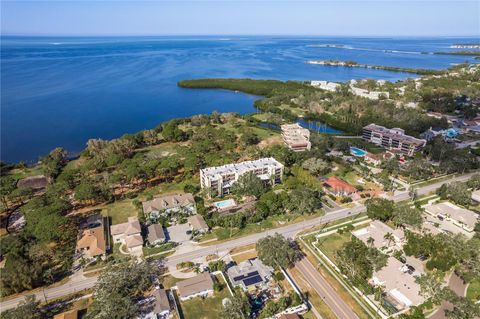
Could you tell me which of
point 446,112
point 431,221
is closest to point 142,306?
point 431,221

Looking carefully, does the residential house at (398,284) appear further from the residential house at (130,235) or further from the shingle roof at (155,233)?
the residential house at (130,235)

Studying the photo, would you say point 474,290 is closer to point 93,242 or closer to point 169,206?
point 169,206

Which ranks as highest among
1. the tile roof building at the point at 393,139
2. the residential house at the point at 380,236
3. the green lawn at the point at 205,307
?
the tile roof building at the point at 393,139

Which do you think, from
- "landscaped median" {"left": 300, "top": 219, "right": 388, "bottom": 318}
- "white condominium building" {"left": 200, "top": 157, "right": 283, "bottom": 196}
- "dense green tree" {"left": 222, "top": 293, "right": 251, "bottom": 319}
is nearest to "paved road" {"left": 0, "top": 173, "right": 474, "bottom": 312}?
"landscaped median" {"left": 300, "top": 219, "right": 388, "bottom": 318}

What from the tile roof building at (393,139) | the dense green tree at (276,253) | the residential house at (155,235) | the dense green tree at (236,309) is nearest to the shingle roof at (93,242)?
the residential house at (155,235)

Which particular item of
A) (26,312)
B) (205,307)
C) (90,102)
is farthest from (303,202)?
(90,102)

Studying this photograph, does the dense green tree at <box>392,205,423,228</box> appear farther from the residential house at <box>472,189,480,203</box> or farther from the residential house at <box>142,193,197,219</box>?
the residential house at <box>142,193,197,219</box>

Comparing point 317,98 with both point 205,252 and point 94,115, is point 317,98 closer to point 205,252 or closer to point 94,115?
point 94,115
